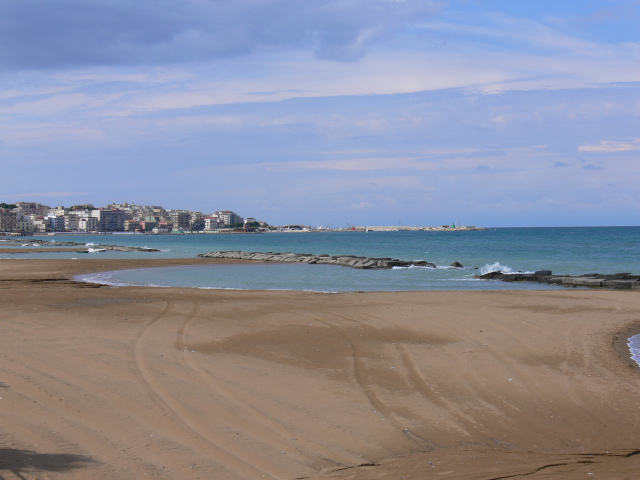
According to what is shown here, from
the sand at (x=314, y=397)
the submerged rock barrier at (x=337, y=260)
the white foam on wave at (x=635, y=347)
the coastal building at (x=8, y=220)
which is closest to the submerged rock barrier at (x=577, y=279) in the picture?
the submerged rock barrier at (x=337, y=260)

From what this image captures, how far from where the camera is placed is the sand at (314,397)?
548 cm

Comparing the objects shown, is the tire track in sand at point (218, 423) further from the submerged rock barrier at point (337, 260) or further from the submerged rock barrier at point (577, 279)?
the submerged rock barrier at point (337, 260)

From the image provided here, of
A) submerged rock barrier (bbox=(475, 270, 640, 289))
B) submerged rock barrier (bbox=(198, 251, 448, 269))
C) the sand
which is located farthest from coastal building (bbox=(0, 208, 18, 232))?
A: the sand

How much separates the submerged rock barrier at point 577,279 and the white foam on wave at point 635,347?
13663mm

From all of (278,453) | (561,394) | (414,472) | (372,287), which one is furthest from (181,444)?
(372,287)

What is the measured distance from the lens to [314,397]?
746cm

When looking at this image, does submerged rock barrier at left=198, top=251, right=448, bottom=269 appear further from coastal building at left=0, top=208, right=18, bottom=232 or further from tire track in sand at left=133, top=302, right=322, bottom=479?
coastal building at left=0, top=208, right=18, bottom=232

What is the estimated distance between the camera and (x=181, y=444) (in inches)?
227

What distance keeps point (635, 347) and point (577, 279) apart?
16.0 metres

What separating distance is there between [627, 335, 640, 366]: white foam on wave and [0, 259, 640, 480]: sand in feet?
0.52

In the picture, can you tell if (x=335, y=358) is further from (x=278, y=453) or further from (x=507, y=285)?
(x=507, y=285)

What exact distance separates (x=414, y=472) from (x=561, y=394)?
12.2 ft

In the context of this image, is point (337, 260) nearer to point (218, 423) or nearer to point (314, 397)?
point (314, 397)

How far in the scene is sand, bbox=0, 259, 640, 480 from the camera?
5.48 metres
